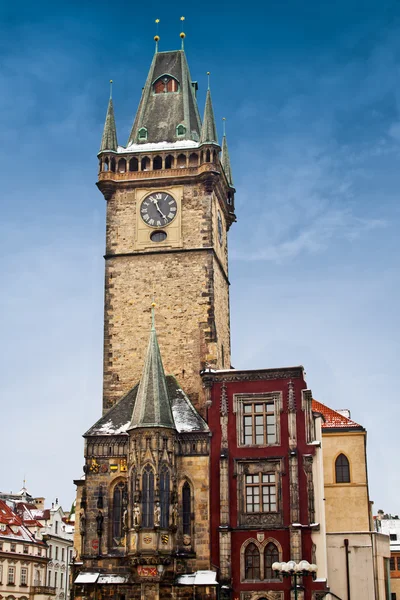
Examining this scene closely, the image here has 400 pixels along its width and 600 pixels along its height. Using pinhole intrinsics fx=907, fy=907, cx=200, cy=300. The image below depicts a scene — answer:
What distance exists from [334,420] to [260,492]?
10.00 metres

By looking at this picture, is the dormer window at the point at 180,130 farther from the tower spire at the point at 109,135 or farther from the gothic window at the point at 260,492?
the gothic window at the point at 260,492

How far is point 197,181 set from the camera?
54062 millimetres

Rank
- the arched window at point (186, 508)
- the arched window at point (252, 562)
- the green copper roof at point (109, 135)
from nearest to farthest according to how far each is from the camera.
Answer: the arched window at point (252, 562) → the arched window at point (186, 508) → the green copper roof at point (109, 135)

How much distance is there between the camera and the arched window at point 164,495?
143 ft

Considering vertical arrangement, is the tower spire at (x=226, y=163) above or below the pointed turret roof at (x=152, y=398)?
above

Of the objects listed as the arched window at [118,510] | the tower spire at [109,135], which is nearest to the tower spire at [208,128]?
the tower spire at [109,135]

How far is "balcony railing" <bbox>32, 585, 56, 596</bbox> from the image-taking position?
261 ft

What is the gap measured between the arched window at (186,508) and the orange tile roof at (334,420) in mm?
10924

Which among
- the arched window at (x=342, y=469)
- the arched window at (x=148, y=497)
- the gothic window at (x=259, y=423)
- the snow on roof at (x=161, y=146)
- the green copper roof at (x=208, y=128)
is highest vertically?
the green copper roof at (x=208, y=128)

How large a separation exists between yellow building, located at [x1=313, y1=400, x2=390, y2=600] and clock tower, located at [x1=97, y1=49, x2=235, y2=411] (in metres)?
8.23

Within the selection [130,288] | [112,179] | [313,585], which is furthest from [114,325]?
[313,585]

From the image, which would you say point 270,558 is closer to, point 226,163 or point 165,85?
point 226,163

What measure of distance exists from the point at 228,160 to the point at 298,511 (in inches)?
1045

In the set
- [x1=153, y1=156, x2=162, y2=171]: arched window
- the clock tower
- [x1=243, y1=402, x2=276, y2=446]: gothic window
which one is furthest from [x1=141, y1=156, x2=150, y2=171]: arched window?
[x1=243, y1=402, x2=276, y2=446]: gothic window
